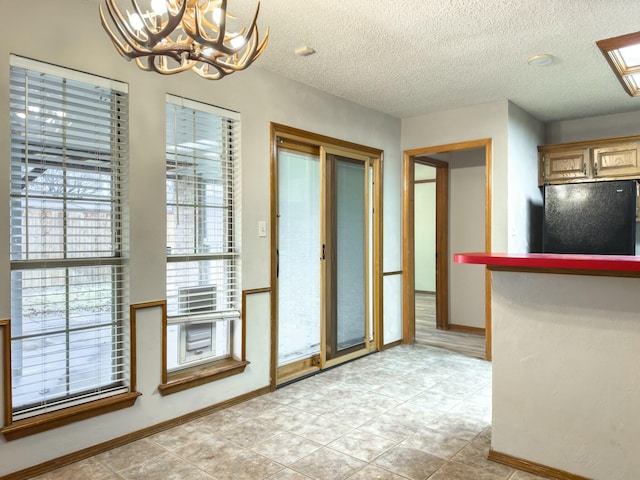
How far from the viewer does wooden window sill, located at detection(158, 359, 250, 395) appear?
2758 mm

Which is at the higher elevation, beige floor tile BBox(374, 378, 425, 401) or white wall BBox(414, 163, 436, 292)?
white wall BBox(414, 163, 436, 292)

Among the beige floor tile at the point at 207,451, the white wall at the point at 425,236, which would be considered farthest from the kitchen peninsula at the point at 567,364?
the white wall at the point at 425,236

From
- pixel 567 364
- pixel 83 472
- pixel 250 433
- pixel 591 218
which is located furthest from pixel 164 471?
pixel 591 218

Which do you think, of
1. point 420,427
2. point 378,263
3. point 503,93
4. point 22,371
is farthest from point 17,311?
point 503,93

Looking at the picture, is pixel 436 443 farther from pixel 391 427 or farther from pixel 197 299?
pixel 197 299

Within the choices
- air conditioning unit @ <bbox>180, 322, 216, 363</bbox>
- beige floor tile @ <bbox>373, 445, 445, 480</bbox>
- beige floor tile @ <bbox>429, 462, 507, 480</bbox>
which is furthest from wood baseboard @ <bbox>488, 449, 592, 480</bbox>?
air conditioning unit @ <bbox>180, 322, 216, 363</bbox>

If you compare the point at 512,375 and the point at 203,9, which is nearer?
the point at 203,9

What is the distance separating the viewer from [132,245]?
2570mm

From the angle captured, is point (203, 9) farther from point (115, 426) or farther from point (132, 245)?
point (115, 426)

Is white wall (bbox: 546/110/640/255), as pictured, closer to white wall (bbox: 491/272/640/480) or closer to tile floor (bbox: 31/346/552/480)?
tile floor (bbox: 31/346/552/480)

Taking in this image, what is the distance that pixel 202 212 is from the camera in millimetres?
3018

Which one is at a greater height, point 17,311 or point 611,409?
point 17,311

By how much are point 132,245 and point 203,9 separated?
1.42 m

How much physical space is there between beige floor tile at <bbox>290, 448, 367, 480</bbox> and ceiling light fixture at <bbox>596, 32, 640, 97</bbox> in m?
2.75
